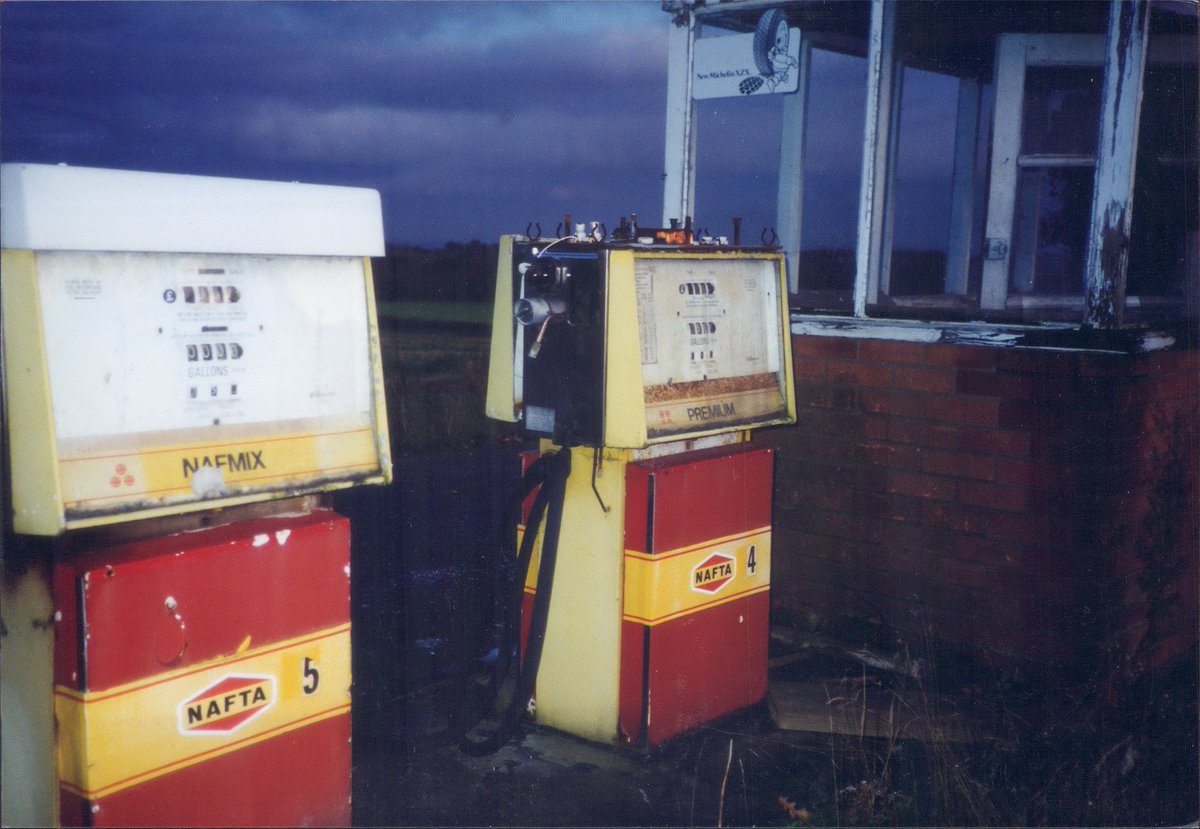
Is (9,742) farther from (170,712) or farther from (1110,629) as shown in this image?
(1110,629)

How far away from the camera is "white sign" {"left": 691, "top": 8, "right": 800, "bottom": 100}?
4.94 meters

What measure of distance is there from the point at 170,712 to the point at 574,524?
157 cm

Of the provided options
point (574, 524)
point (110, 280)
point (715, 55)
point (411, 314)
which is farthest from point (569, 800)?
point (411, 314)

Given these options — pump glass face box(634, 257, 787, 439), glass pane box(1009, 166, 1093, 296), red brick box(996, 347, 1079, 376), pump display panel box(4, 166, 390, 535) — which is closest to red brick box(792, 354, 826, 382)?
red brick box(996, 347, 1079, 376)

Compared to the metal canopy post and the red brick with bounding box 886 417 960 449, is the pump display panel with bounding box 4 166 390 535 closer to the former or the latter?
the red brick with bounding box 886 417 960 449

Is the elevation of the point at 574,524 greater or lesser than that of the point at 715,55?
lesser

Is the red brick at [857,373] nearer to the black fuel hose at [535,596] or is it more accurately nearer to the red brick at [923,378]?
the red brick at [923,378]

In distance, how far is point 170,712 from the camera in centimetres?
232

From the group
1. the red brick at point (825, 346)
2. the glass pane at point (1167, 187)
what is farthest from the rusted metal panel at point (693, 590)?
the glass pane at point (1167, 187)

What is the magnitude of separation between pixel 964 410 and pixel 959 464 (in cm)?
23

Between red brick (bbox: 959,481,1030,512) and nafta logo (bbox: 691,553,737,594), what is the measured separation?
4.16ft

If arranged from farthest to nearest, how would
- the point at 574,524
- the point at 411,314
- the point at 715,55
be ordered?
the point at 411,314 < the point at 715,55 < the point at 574,524

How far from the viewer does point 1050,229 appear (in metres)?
5.66

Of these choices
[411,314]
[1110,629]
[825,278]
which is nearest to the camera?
[1110,629]
